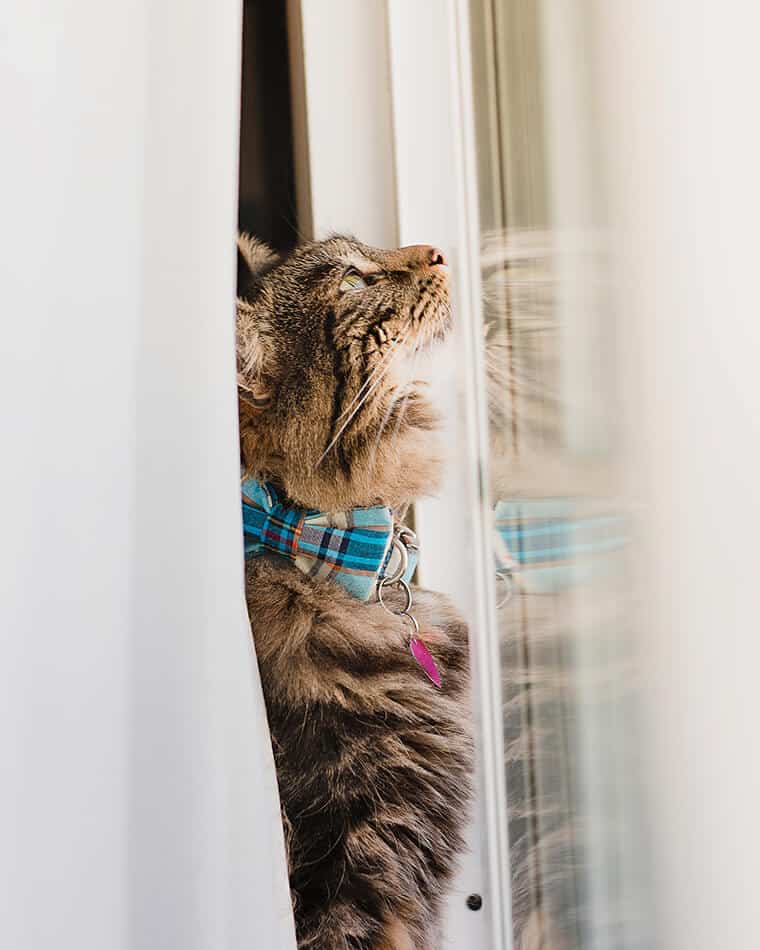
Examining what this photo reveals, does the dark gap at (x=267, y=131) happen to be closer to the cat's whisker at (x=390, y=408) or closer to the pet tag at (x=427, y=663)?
the cat's whisker at (x=390, y=408)

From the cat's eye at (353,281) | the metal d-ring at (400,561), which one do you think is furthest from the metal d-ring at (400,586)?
the cat's eye at (353,281)

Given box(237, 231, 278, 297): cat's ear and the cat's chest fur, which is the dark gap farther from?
the cat's chest fur

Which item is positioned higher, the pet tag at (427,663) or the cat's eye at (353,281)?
the cat's eye at (353,281)

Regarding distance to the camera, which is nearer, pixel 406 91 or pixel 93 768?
pixel 93 768

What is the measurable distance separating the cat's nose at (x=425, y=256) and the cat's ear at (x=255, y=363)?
17cm

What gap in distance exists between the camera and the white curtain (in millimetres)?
673

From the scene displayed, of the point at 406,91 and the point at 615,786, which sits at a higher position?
the point at 406,91

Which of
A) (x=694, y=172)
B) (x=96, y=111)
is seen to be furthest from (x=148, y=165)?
(x=694, y=172)

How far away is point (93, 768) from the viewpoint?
692 mm

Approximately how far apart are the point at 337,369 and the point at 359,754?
0.38 m

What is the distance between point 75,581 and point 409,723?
0.36m

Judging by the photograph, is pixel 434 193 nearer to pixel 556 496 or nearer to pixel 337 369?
pixel 337 369

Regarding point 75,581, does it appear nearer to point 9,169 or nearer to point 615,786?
point 9,169

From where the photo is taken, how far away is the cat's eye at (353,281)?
0.88 metres
